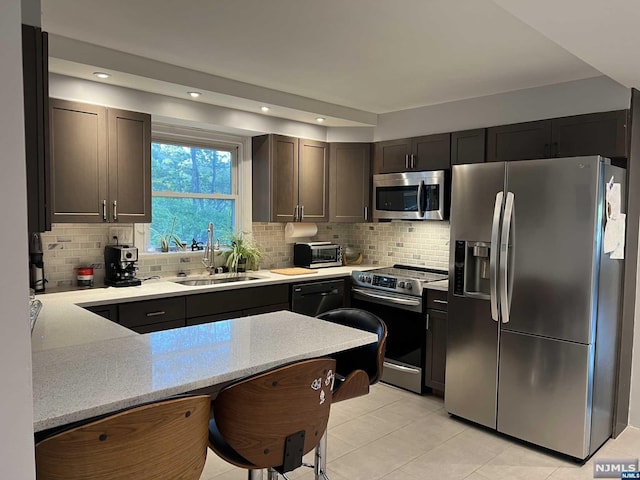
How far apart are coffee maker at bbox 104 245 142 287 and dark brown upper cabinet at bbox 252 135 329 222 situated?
1311 millimetres

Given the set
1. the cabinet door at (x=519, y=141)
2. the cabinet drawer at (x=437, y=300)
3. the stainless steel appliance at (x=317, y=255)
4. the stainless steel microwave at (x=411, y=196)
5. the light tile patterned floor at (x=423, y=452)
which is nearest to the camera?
the light tile patterned floor at (x=423, y=452)

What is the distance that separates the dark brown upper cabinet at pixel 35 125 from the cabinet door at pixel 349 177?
3.25 metres

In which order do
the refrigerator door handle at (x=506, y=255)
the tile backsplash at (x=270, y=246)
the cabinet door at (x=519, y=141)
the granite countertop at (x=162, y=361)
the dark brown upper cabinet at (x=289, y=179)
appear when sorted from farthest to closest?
the dark brown upper cabinet at (x=289, y=179), the cabinet door at (x=519, y=141), the tile backsplash at (x=270, y=246), the refrigerator door handle at (x=506, y=255), the granite countertop at (x=162, y=361)

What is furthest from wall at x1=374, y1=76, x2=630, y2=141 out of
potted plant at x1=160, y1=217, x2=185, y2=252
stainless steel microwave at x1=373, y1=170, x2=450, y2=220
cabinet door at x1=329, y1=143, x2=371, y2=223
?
potted plant at x1=160, y1=217, x2=185, y2=252

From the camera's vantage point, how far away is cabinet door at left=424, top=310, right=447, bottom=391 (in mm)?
3734

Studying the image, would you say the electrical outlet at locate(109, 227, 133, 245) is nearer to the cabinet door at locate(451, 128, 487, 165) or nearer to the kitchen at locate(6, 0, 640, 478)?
the kitchen at locate(6, 0, 640, 478)

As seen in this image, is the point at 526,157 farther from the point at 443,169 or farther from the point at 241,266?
the point at 241,266

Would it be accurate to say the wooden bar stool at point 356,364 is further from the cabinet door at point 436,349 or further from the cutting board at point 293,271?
the cutting board at point 293,271

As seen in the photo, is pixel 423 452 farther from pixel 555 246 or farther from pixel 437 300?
pixel 555 246

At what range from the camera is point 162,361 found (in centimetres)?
167

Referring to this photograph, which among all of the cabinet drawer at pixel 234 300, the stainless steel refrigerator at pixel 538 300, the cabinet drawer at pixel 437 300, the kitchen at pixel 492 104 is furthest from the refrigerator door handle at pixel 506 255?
the cabinet drawer at pixel 234 300

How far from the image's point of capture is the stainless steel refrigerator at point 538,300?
2.80m

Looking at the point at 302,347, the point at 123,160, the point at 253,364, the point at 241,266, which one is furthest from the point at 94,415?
the point at 241,266

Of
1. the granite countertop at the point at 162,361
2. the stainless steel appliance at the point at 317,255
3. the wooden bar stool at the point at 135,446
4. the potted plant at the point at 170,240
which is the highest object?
the potted plant at the point at 170,240
